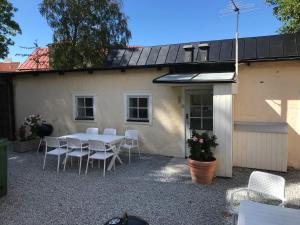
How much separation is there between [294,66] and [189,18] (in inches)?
391

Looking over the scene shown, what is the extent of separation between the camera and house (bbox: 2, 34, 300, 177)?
19.2 feet

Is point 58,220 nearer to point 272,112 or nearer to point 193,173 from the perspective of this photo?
point 193,173

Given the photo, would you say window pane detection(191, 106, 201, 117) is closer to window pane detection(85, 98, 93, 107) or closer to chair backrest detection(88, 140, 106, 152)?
chair backrest detection(88, 140, 106, 152)

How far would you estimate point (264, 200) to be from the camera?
4.38 meters

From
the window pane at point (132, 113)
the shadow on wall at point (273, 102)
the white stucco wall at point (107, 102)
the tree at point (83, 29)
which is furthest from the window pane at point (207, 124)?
the tree at point (83, 29)

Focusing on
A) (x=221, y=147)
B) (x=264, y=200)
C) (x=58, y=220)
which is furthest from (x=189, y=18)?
(x=58, y=220)

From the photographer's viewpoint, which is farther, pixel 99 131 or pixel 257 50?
pixel 99 131

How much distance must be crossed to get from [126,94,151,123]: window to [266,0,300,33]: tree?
472 cm

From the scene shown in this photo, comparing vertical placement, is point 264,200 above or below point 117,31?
below

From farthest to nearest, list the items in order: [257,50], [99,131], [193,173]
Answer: [99,131]
[257,50]
[193,173]

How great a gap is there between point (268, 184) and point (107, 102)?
6.16 m

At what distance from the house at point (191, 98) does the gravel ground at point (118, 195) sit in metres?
0.87

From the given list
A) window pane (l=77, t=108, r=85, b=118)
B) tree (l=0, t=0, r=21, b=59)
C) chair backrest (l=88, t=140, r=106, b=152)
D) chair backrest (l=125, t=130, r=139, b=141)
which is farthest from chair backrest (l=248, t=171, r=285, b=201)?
tree (l=0, t=0, r=21, b=59)

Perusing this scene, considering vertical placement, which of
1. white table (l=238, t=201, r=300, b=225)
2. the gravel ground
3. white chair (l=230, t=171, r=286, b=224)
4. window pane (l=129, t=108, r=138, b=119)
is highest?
window pane (l=129, t=108, r=138, b=119)
